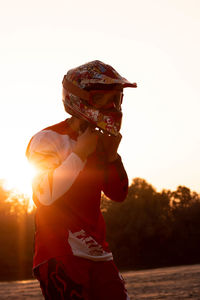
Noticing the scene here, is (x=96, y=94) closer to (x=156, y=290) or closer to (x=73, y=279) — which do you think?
(x=73, y=279)

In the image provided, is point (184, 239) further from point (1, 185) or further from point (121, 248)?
point (1, 185)

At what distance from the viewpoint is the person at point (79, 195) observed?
9.46 feet

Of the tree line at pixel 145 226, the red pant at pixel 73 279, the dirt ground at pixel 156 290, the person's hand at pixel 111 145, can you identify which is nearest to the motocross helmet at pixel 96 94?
the person's hand at pixel 111 145

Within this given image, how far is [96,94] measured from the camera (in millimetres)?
3082

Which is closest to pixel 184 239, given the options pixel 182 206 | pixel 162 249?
pixel 162 249

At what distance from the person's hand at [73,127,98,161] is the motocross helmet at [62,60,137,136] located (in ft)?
0.25

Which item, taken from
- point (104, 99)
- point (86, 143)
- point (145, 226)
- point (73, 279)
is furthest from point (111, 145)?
point (145, 226)

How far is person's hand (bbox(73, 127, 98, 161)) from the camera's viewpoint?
9.14 feet

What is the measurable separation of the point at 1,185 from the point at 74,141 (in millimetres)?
64227

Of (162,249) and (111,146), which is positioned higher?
(111,146)

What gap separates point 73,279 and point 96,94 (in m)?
1.02

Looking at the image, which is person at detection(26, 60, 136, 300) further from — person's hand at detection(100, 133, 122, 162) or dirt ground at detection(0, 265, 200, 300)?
dirt ground at detection(0, 265, 200, 300)

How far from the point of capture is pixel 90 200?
307cm

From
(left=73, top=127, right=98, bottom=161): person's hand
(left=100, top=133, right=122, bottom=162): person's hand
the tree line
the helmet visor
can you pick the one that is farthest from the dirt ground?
the tree line
